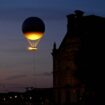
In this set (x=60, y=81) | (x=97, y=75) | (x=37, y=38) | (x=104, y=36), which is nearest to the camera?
(x=37, y=38)

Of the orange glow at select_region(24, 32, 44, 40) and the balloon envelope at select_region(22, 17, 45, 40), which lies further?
the balloon envelope at select_region(22, 17, 45, 40)

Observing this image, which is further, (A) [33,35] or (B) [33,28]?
(B) [33,28]

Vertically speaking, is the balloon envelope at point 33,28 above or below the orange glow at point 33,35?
above

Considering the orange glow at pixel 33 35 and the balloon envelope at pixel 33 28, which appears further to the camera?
the balloon envelope at pixel 33 28

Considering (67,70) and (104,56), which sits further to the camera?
(67,70)

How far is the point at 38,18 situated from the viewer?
22281mm

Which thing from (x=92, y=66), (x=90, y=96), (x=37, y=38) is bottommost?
(x=90, y=96)

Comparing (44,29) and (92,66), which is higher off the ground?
(44,29)

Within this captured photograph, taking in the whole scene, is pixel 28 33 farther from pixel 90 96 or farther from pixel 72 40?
pixel 72 40

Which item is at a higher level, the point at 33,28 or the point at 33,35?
A: the point at 33,28

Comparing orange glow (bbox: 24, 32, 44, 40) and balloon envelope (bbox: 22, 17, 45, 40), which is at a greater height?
balloon envelope (bbox: 22, 17, 45, 40)

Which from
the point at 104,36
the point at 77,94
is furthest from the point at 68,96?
the point at 104,36

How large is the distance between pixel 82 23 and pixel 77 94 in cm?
875

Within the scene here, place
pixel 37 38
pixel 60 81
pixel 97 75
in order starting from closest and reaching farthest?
pixel 37 38 < pixel 97 75 < pixel 60 81
